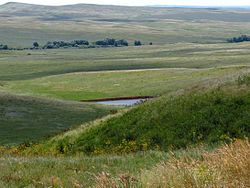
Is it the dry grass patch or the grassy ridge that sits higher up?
the dry grass patch

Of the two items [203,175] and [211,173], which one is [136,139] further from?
[203,175]

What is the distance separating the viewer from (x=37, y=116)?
47.8 metres

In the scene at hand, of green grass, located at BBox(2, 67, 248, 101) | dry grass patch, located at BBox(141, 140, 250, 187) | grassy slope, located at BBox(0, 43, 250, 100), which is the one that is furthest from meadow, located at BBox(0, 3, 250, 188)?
grassy slope, located at BBox(0, 43, 250, 100)

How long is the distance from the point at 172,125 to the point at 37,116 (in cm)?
2200

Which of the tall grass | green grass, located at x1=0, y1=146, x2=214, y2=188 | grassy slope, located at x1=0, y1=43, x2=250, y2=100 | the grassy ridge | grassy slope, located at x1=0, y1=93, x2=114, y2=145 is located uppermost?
Answer: the tall grass

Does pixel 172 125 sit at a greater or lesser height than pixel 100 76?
greater

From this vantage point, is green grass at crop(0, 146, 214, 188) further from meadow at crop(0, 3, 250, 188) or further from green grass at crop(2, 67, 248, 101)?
green grass at crop(2, 67, 248, 101)

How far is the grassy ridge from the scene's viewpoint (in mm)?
26391

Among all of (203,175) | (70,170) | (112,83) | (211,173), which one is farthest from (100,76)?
(203,175)

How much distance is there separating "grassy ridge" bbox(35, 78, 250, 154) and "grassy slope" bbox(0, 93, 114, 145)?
7820mm

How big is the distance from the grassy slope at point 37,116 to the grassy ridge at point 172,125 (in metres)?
7.82

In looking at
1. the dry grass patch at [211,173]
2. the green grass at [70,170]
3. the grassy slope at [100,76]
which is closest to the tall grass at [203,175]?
the dry grass patch at [211,173]

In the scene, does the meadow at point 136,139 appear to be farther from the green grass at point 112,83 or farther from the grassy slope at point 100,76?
the grassy slope at point 100,76

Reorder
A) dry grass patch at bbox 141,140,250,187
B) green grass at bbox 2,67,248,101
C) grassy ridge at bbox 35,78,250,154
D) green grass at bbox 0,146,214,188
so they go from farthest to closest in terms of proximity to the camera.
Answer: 1. green grass at bbox 2,67,248,101
2. grassy ridge at bbox 35,78,250,154
3. green grass at bbox 0,146,214,188
4. dry grass patch at bbox 141,140,250,187
